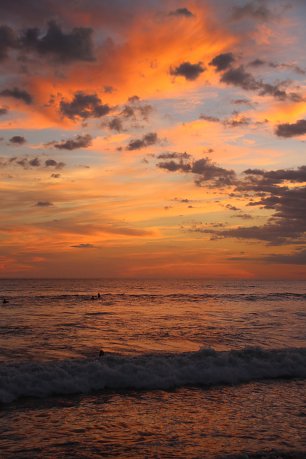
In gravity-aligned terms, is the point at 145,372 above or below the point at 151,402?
above

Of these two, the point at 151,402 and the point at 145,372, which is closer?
the point at 151,402

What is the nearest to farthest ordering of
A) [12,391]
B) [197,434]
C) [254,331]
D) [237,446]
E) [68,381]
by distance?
[237,446], [197,434], [12,391], [68,381], [254,331]

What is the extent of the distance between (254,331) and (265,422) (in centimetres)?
2112

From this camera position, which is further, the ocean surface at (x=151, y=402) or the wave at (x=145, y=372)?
the wave at (x=145, y=372)

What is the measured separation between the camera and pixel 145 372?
664 inches

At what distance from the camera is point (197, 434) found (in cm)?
1086

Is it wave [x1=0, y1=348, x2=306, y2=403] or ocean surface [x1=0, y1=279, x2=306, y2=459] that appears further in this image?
wave [x1=0, y1=348, x2=306, y2=403]

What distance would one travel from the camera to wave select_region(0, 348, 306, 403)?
594 inches

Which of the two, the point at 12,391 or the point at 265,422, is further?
the point at 12,391

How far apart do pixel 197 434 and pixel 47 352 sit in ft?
44.6

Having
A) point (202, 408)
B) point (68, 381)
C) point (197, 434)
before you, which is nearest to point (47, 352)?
point (68, 381)

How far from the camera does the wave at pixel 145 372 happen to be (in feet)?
49.5

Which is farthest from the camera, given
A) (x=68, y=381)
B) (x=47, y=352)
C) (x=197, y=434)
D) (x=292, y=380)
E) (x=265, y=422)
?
(x=47, y=352)

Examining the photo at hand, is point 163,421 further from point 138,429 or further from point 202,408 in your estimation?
point 202,408
